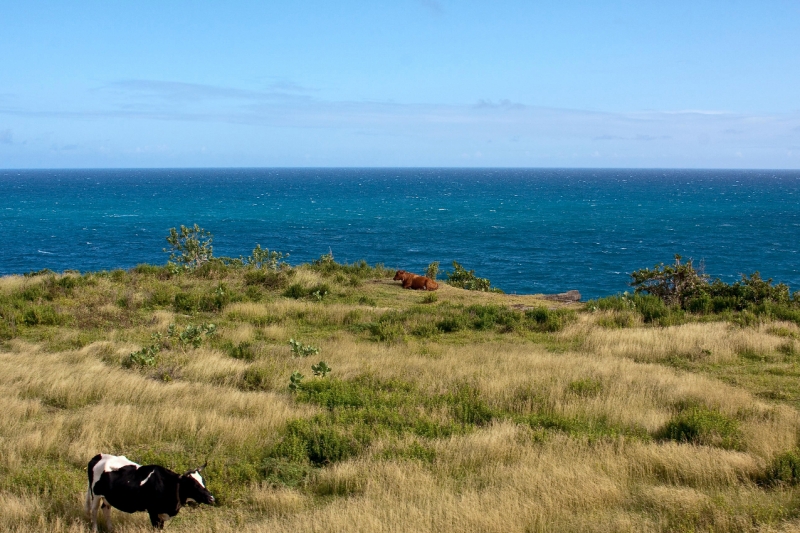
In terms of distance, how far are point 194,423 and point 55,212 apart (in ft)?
325

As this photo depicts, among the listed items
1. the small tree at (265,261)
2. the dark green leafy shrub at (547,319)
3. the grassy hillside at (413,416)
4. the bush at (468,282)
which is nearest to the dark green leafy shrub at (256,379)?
the grassy hillside at (413,416)

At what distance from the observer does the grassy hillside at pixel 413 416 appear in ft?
17.4

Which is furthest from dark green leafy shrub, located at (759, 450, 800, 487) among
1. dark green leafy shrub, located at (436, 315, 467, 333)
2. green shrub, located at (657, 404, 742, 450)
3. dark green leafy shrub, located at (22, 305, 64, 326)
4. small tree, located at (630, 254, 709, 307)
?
dark green leafy shrub, located at (22, 305, 64, 326)

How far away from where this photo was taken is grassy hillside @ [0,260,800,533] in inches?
209

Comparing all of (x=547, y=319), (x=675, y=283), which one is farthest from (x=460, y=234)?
(x=547, y=319)

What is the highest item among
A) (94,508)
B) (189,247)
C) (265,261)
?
(189,247)

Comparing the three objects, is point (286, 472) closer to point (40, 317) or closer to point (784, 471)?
point (784, 471)

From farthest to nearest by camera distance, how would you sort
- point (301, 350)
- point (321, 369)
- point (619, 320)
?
point (619, 320) → point (301, 350) → point (321, 369)

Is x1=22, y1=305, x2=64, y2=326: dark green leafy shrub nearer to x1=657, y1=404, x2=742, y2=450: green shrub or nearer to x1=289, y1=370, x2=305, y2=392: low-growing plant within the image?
x1=289, y1=370, x2=305, y2=392: low-growing plant

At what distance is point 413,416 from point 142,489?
3.88 meters

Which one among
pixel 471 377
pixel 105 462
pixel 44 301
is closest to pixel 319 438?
pixel 105 462

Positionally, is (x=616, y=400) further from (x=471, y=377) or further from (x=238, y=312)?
(x=238, y=312)

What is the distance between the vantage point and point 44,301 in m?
15.9

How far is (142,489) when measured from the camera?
4.83 metres
